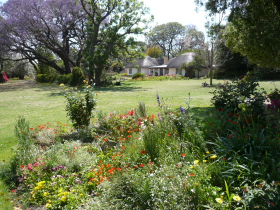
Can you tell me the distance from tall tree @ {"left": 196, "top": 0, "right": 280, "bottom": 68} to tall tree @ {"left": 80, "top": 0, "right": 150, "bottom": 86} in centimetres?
1567

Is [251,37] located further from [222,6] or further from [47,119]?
[47,119]

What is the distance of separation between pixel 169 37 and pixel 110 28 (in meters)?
47.9

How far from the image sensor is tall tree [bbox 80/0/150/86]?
941 inches

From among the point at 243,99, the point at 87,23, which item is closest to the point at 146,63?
the point at 87,23

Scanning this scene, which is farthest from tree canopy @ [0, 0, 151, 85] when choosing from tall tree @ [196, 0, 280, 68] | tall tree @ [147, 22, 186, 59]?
tall tree @ [147, 22, 186, 59]

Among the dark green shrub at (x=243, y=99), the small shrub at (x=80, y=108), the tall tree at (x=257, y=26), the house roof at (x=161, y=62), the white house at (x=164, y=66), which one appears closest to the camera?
the dark green shrub at (x=243, y=99)

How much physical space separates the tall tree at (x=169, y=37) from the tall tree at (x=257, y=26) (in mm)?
61234

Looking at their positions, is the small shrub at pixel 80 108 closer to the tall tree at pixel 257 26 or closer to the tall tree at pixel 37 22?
the tall tree at pixel 257 26

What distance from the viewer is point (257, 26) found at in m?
9.02

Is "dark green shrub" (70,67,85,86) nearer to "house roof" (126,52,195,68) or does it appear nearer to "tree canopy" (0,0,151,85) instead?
"tree canopy" (0,0,151,85)

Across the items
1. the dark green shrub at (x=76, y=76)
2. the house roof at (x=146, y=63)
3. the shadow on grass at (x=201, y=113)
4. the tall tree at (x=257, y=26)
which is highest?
the house roof at (x=146, y=63)

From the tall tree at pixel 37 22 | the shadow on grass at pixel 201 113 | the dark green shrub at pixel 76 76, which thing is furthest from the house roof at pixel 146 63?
the shadow on grass at pixel 201 113

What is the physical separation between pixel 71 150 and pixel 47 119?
15.1 feet

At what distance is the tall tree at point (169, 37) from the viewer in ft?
225
